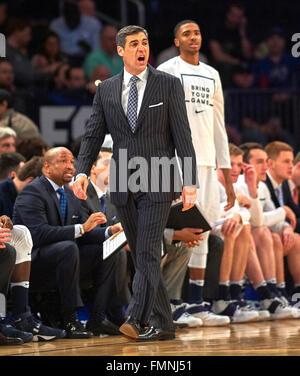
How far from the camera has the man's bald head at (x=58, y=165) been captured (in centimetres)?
591

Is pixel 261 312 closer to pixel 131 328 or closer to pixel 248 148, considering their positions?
pixel 248 148

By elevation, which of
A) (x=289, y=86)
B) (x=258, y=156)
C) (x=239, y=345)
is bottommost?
(x=239, y=345)

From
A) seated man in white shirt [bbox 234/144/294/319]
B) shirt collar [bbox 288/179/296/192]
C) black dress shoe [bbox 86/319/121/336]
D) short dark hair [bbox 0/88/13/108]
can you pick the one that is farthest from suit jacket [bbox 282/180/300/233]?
black dress shoe [bbox 86/319/121/336]

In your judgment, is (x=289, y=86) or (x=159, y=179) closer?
(x=159, y=179)

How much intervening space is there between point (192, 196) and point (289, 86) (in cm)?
663

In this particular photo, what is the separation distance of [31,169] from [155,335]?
1789 millimetres

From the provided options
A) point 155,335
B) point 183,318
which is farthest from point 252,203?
point 155,335

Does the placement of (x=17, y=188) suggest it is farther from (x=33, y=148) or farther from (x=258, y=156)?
(x=258, y=156)

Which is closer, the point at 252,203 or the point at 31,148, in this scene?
the point at 31,148

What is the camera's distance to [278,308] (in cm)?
696

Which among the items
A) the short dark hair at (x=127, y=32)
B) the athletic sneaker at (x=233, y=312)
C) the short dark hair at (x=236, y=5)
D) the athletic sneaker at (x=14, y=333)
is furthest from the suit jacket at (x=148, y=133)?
the short dark hair at (x=236, y=5)

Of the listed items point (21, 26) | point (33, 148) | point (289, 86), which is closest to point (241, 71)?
point (289, 86)

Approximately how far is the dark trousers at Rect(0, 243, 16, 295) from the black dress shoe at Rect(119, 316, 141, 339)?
2.81ft

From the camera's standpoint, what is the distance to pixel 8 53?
9.12 meters
